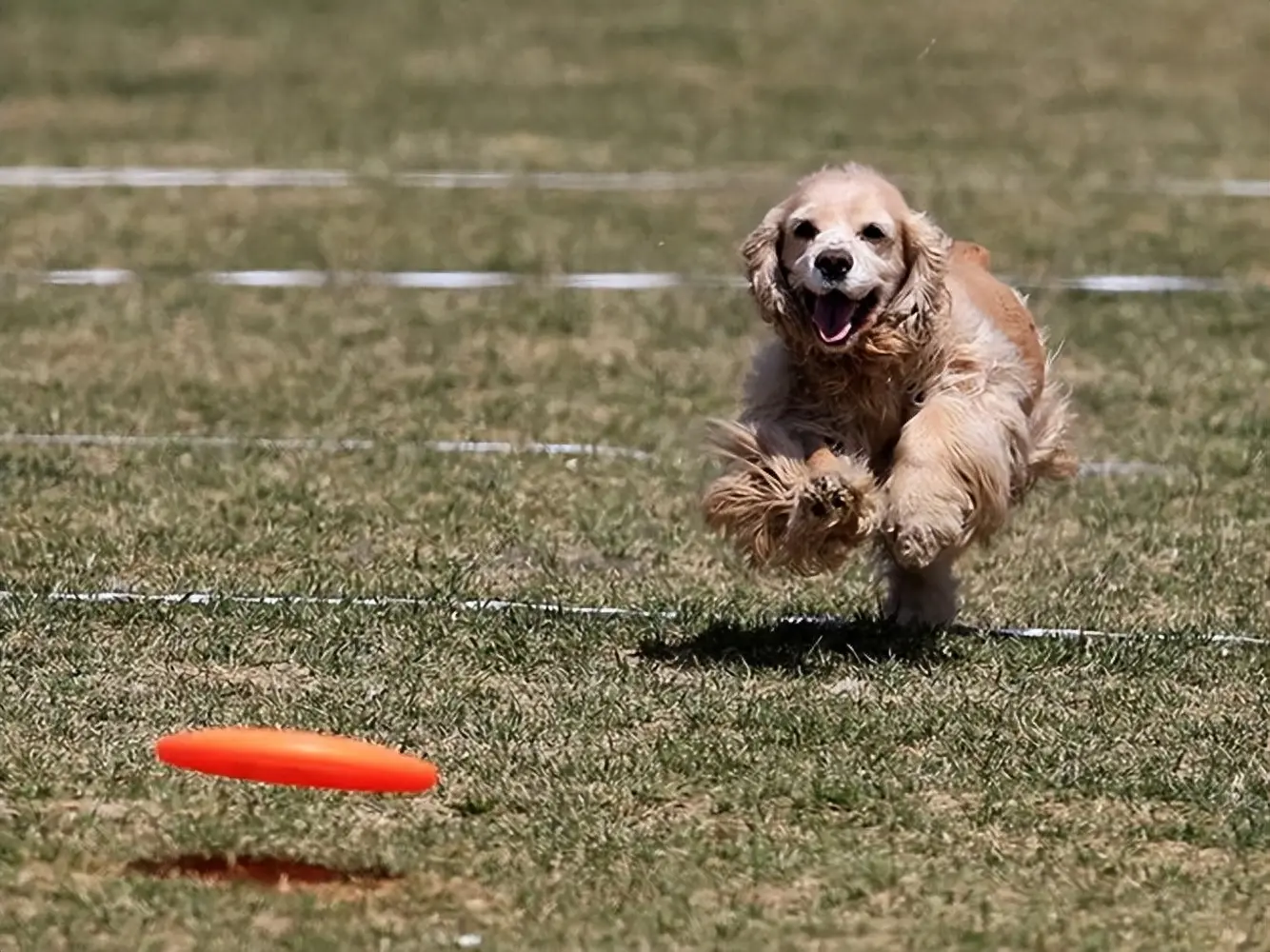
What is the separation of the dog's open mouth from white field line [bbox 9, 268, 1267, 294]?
19.5 feet

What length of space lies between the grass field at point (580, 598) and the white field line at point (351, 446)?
0.12m

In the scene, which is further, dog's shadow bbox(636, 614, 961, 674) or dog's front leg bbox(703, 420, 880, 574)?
dog's shadow bbox(636, 614, 961, 674)

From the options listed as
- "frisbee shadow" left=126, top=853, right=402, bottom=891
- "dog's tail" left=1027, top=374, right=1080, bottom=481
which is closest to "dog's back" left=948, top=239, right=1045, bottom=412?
"dog's tail" left=1027, top=374, right=1080, bottom=481

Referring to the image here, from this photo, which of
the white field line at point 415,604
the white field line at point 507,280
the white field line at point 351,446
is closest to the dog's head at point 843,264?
the white field line at point 415,604

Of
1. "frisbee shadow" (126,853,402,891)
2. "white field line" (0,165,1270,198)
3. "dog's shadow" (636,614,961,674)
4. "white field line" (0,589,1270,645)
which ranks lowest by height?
"frisbee shadow" (126,853,402,891)

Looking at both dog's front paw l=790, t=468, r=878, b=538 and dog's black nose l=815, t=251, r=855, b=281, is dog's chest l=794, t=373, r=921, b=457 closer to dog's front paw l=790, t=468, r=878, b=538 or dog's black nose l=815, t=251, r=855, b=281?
dog's front paw l=790, t=468, r=878, b=538

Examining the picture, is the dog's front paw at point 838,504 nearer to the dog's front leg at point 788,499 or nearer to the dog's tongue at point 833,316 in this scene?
the dog's front leg at point 788,499

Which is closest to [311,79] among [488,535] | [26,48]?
[26,48]

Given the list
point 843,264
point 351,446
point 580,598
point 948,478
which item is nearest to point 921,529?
point 948,478

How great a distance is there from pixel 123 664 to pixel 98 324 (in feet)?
17.2

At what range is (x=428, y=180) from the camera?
1595 cm

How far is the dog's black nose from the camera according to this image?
263 inches

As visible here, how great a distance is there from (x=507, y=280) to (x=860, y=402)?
6.13m

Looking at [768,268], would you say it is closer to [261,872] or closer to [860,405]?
[860,405]
